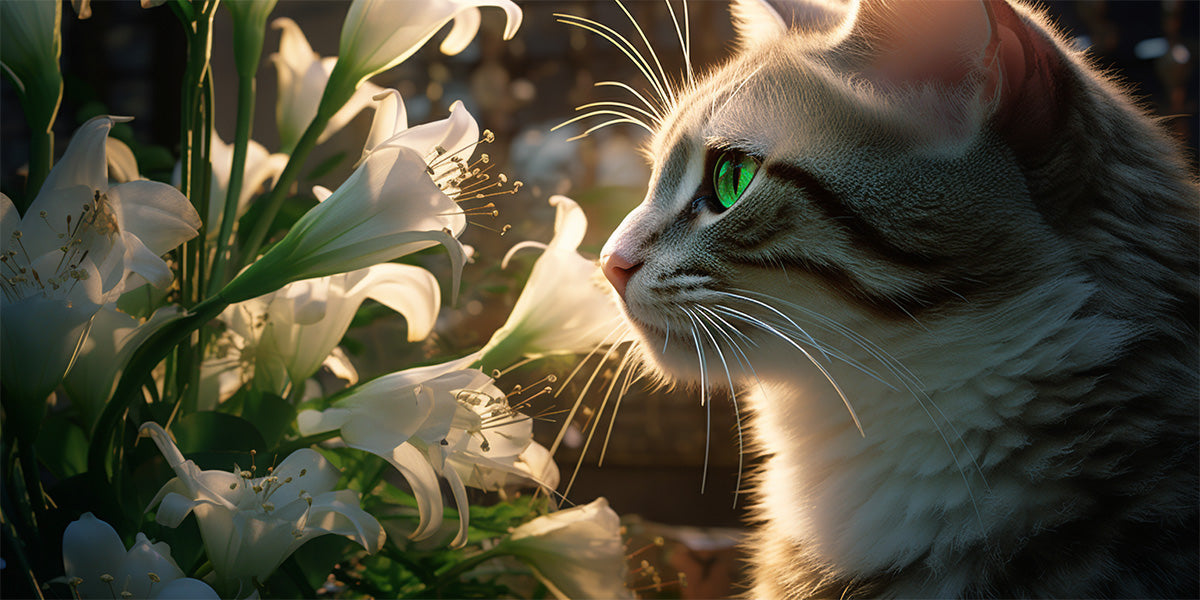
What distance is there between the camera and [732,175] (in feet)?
1.71

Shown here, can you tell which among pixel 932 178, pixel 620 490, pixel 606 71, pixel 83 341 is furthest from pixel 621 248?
pixel 620 490

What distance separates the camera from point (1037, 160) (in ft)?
1.42

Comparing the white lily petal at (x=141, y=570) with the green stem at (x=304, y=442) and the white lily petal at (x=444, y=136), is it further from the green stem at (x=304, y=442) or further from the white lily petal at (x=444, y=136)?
the white lily petal at (x=444, y=136)

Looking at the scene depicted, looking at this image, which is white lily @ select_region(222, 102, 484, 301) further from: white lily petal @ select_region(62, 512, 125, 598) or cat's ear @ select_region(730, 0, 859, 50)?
cat's ear @ select_region(730, 0, 859, 50)

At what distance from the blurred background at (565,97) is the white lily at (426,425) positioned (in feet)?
1.64

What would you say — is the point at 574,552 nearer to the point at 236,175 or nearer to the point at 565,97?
the point at 236,175

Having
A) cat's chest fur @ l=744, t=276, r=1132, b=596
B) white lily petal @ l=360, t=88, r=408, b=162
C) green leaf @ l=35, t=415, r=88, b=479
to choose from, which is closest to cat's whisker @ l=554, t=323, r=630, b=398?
cat's chest fur @ l=744, t=276, r=1132, b=596

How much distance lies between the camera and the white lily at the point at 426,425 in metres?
0.39

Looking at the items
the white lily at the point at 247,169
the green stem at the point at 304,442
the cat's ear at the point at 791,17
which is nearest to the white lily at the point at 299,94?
the white lily at the point at 247,169

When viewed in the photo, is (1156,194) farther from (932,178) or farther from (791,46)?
(791,46)

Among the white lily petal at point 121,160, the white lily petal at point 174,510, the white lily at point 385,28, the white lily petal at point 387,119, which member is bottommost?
the white lily petal at point 174,510

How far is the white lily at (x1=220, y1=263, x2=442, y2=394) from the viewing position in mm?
463

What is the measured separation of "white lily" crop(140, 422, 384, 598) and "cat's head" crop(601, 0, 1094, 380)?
254 mm

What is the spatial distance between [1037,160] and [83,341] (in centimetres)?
56
